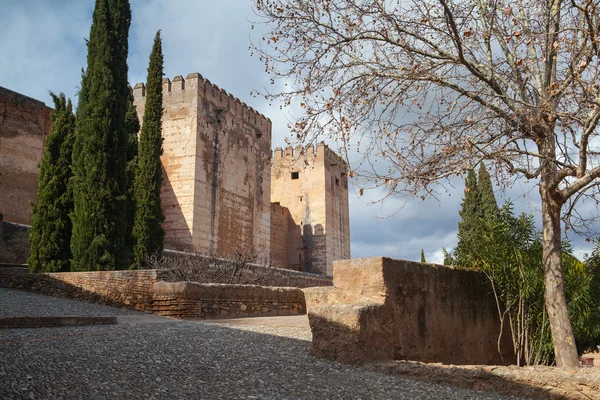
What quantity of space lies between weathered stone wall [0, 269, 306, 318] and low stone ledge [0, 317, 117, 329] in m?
1.91

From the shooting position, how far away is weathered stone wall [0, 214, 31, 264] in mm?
13734

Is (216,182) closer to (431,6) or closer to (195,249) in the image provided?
(195,249)

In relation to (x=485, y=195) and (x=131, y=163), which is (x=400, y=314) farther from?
(x=485, y=195)

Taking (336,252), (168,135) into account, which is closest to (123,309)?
(168,135)

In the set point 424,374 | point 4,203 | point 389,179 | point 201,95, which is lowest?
point 424,374

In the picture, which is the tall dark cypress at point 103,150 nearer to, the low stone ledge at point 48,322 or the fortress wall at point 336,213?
the low stone ledge at point 48,322

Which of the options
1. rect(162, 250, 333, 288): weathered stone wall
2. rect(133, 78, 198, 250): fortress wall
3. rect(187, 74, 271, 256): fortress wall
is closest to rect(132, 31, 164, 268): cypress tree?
rect(162, 250, 333, 288): weathered stone wall

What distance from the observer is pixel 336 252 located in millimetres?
33062

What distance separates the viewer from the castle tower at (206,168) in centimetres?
2139

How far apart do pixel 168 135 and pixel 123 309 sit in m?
14.0

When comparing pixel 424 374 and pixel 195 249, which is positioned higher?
pixel 195 249

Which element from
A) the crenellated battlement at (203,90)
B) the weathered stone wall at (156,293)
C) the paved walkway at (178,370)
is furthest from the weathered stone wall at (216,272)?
the crenellated battlement at (203,90)

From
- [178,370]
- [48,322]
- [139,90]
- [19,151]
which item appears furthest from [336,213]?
[178,370]

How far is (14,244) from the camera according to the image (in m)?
14.0
